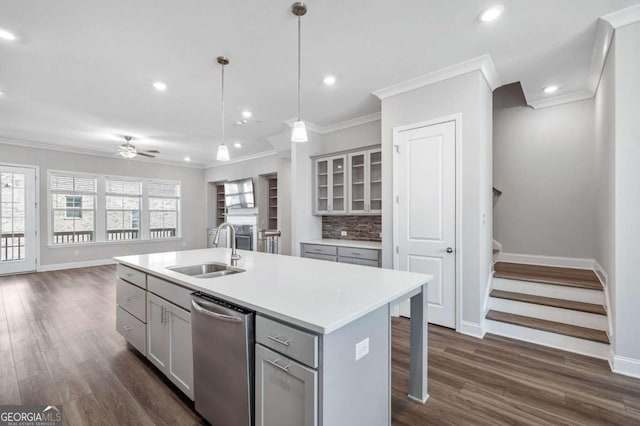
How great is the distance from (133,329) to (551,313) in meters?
4.12

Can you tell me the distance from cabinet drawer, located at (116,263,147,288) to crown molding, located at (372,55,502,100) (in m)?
3.24

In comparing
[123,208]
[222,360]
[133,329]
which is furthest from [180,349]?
[123,208]

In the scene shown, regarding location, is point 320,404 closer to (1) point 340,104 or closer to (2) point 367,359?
(2) point 367,359

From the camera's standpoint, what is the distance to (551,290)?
3.21m

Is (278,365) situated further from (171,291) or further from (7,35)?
(7,35)

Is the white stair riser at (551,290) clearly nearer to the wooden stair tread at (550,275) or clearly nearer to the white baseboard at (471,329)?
the wooden stair tread at (550,275)

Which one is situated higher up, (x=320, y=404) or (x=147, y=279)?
(x=147, y=279)

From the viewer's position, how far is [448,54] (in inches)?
109

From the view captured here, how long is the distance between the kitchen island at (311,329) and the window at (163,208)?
6.49m

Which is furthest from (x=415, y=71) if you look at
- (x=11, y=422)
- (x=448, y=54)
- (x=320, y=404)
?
(x=11, y=422)

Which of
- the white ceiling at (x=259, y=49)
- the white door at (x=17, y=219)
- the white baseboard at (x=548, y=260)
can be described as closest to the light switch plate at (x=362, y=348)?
the white ceiling at (x=259, y=49)

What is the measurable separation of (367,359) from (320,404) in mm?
358

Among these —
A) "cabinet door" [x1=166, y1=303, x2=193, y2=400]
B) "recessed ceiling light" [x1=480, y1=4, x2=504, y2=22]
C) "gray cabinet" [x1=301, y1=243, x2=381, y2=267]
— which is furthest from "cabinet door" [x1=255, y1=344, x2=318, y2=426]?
"recessed ceiling light" [x1=480, y1=4, x2=504, y2=22]

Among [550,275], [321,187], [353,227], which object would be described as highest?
[321,187]
